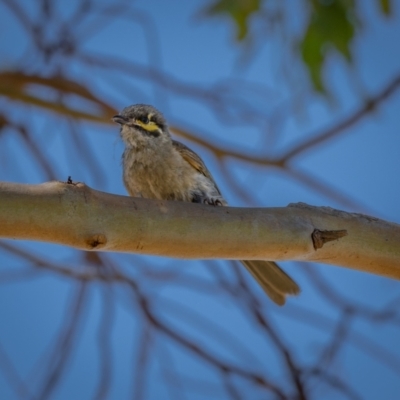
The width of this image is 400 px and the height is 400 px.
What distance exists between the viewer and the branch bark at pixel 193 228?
2.76 meters

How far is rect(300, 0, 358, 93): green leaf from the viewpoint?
4.56 m

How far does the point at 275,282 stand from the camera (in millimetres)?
3947

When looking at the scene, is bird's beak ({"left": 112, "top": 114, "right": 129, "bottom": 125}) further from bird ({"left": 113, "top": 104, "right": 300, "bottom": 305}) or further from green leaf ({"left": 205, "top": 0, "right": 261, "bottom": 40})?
green leaf ({"left": 205, "top": 0, "right": 261, "bottom": 40})

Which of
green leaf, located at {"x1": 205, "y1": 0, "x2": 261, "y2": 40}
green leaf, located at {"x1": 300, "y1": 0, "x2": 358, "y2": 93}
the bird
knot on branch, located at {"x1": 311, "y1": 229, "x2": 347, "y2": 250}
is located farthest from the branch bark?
green leaf, located at {"x1": 205, "y1": 0, "x2": 261, "y2": 40}

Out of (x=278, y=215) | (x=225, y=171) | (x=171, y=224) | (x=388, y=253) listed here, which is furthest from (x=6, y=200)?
(x=225, y=171)

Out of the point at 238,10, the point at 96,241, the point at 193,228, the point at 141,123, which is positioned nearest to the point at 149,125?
the point at 141,123

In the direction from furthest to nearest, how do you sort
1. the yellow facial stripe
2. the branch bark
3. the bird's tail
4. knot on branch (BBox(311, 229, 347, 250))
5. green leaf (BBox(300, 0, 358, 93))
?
green leaf (BBox(300, 0, 358, 93)) < the yellow facial stripe < the bird's tail < knot on branch (BBox(311, 229, 347, 250)) < the branch bark

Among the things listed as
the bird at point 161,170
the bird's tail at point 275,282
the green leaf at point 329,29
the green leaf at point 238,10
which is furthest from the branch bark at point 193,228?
the green leaf at point 238,10

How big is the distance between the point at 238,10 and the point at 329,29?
52 cm

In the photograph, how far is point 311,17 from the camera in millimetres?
4680

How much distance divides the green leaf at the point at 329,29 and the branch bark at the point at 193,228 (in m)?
1.58

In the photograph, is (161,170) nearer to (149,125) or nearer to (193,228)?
(149,125)

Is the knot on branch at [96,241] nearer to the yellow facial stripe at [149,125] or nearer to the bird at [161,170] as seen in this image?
the bird at [161,170]

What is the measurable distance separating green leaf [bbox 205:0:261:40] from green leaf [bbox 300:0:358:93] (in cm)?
33
